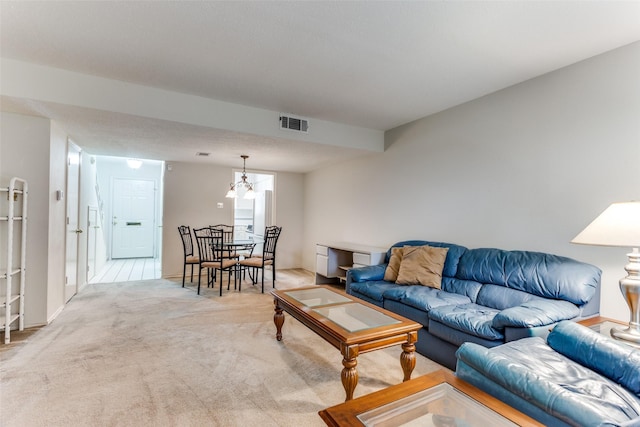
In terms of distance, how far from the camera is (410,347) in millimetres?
2088

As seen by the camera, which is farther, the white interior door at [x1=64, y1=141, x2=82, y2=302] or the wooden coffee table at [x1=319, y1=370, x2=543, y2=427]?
the white interior door at [x1=64, y1=141, x2=82, y2=302]

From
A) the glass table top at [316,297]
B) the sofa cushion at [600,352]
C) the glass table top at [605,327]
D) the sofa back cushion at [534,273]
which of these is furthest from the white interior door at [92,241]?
the glass table top at [605,327]

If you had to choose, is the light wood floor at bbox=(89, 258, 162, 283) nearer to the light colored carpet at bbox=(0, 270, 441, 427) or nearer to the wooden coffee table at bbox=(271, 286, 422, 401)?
the light colored carpet at bbox=(0, 270, 441, 427)

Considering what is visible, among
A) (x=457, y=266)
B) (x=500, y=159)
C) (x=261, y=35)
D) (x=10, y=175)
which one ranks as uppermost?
(x=261, y=35)

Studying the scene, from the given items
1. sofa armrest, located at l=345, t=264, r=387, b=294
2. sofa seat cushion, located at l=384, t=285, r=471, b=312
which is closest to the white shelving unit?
sofa armrest, located at l=345, t=264, r=387, b=294

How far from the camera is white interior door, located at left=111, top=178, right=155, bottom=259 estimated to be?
7633 mm

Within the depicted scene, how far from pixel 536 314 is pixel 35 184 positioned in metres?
4.78

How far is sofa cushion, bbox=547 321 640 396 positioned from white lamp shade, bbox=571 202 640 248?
52cm

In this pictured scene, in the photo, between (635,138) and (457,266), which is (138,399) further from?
(635,138)

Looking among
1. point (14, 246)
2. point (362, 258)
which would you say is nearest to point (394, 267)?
point (362, 258)

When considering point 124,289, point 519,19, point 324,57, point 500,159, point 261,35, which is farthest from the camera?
point 124,289

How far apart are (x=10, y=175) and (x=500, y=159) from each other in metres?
5.06

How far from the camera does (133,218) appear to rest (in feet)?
25.7

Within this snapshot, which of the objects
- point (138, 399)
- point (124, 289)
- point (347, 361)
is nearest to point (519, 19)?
point (347, 361)
